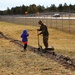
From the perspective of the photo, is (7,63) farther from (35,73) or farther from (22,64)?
(35,73)

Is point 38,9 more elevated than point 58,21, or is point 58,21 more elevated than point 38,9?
point 58,21

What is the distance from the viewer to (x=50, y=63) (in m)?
13.1

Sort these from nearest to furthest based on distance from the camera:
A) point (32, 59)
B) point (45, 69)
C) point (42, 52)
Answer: point (45, 69) → point (32, 59) → point (42, 52)

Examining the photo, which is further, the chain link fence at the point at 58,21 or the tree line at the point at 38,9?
the tree line at the point at 38,9

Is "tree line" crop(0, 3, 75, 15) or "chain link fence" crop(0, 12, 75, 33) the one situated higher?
"chain link fence" crop(0, 12, 75, 33)

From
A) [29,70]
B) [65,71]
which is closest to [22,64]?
[29,70]

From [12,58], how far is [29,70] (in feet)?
10.7

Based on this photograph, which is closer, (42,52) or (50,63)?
(50,63)

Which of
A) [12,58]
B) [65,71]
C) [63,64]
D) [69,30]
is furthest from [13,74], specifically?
[69,30]

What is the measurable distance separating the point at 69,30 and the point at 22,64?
24129mm

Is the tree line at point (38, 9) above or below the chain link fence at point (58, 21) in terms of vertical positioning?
below

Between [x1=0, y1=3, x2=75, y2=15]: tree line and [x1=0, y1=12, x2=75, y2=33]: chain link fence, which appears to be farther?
[x1=0, y1=3, x2=75, y2=15]: tree line

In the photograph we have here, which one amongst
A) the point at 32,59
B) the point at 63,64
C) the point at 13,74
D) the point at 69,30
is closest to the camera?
the point at 13,74

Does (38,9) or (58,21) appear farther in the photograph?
(38,9)
